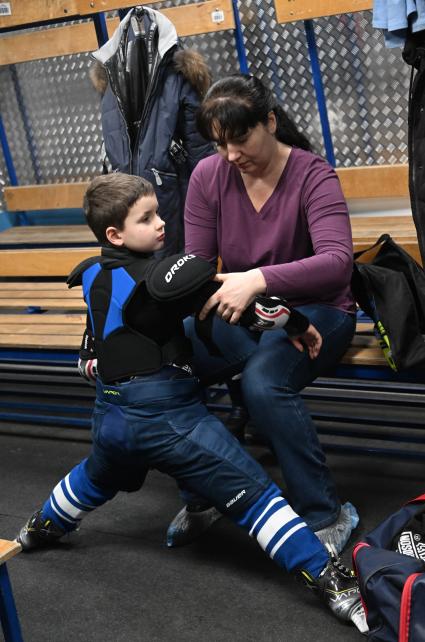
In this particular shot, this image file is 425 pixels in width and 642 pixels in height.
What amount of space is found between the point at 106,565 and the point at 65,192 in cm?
291

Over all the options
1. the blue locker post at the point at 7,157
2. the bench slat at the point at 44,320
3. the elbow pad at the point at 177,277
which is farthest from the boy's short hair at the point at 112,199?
the blue locker post at the point at 7,157

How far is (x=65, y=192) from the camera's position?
5.23 meters

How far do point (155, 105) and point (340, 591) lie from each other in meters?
2.29

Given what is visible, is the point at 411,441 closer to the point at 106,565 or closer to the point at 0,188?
the point at 106,565

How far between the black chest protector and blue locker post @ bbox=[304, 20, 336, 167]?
2156 mm

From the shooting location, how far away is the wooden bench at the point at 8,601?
1962mm

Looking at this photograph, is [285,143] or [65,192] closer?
[285,143]

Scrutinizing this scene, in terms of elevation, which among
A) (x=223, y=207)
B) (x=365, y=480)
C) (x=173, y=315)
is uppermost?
(x=223, y=207)

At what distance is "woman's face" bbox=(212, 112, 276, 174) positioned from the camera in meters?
2.56

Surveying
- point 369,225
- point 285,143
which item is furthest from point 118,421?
point 369,225

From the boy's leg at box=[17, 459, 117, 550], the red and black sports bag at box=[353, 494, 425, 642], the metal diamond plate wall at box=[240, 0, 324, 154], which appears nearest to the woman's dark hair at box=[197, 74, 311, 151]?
the boy's leg at box=[17, 459, 117, 550]

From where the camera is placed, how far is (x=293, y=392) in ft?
8.34

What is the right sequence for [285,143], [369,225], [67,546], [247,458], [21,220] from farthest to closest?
[21,220], [369,225], [67,546], [285,143], [247,458]

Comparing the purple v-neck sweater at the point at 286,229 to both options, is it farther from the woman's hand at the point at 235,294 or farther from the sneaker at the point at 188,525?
the sneaker at the point at 188,525
